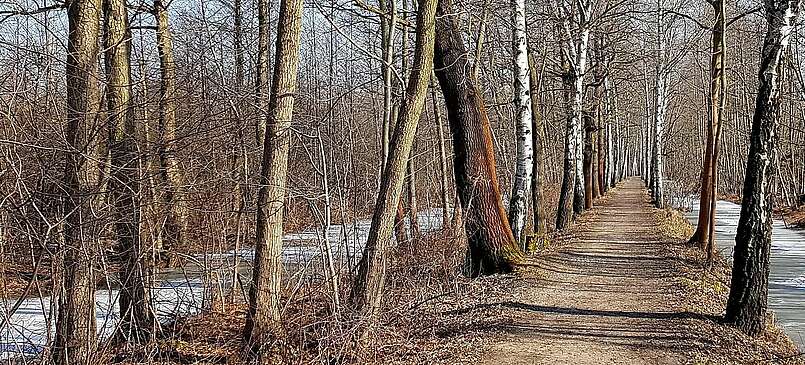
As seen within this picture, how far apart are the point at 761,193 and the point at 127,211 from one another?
24.0 ft

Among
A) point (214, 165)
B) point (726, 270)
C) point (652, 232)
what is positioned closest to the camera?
point (214, 165)

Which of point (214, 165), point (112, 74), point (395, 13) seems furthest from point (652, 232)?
point (112, 74)

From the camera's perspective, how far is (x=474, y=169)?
42.9ft

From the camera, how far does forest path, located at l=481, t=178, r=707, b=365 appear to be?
8.17 m

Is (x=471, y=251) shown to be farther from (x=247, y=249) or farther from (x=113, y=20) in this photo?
(x=113, y=20)

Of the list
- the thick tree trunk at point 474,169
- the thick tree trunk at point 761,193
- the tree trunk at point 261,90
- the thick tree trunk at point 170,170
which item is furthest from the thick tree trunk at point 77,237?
the thick tree trunk at point 761,193

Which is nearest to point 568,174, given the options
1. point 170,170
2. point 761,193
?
point 761,193

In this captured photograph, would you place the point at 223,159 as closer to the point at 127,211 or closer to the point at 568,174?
the point at 127,211

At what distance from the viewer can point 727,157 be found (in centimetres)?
5581

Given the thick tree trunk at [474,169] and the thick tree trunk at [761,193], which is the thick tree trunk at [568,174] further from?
the thick tree trunk at [761,193]

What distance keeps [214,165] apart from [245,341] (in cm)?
216

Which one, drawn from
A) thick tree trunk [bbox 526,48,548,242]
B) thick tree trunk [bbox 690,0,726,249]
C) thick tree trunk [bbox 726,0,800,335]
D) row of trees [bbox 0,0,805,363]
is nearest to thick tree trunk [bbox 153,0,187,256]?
row of trees [bbox 0,0,805,363]

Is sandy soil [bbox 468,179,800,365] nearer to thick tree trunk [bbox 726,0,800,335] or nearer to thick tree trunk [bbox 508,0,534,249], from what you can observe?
thick tree trunk [bbox 726,0,800,335]

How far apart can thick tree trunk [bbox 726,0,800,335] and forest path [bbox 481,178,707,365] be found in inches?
29.7
